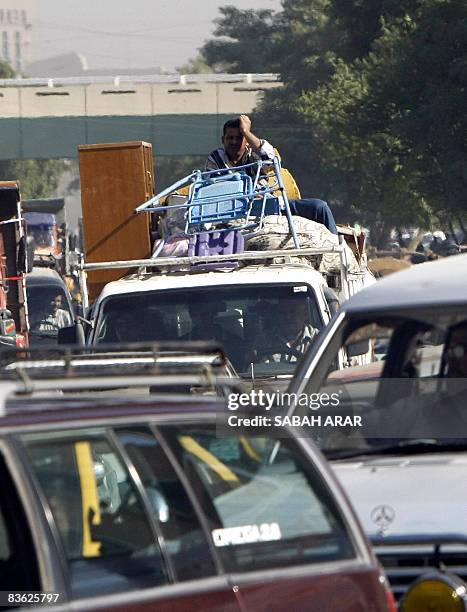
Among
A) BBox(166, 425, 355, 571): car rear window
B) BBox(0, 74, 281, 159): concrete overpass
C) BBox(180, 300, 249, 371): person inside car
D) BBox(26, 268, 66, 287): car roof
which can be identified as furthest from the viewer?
BBox(0, 74, 281, 159): concrete overpass

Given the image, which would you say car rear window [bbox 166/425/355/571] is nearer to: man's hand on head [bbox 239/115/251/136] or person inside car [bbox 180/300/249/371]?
person inside car [bbox 180/300/249/371]

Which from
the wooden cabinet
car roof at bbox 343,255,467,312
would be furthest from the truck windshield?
car roof at bbox 343,255,467,312

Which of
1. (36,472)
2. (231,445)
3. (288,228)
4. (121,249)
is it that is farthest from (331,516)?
(121,249)

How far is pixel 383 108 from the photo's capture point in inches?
1725

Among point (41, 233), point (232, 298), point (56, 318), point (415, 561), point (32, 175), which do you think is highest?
point (415, 561)

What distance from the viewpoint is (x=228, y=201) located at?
12305 mm

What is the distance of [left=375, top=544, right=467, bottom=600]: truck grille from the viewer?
5.20m

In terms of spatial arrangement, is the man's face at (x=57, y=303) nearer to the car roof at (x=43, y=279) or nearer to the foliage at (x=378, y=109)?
the car roof at (x=43, y=279)

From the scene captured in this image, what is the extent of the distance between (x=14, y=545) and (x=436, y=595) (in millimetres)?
1570

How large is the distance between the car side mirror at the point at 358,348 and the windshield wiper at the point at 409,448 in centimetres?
58

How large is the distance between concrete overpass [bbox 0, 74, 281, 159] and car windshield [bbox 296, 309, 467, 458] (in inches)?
2895

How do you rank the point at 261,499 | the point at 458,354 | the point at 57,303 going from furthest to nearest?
1. the point at 57,303
2. the point at 458,354
3. the point at 261,499

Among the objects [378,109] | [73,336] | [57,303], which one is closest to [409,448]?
[73,336]

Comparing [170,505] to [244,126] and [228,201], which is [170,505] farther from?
[244,126]
